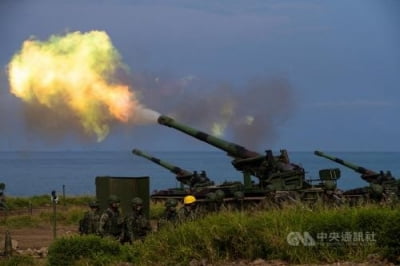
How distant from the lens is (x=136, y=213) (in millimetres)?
15719

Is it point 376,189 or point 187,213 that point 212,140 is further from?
point 187,213

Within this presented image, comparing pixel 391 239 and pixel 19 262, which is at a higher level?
pixel 391 239

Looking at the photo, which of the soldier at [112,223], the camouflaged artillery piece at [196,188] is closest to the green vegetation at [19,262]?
the soldier at [112,223]

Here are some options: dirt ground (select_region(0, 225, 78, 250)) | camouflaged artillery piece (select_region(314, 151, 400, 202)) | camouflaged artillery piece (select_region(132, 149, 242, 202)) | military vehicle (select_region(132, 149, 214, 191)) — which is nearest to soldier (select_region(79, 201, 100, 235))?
dirt ground (select_region(0, 225, 78, 250))

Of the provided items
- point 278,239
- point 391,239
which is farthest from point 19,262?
point 391,239

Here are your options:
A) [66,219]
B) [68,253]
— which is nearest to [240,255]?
[68,253]

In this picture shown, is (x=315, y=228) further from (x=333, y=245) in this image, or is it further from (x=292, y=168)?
(x=292, y=168)

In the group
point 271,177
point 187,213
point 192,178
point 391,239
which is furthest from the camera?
point 192,178

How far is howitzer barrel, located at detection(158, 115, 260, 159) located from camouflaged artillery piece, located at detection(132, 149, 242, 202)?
1.00 metres

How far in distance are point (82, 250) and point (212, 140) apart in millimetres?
13403

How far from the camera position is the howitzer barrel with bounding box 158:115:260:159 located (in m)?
26.0

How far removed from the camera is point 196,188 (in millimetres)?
28812

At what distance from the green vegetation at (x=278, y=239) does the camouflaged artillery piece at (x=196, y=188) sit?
9482mm

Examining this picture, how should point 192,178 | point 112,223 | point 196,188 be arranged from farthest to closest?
point 192,178 → point 196,188 → point 112,223
